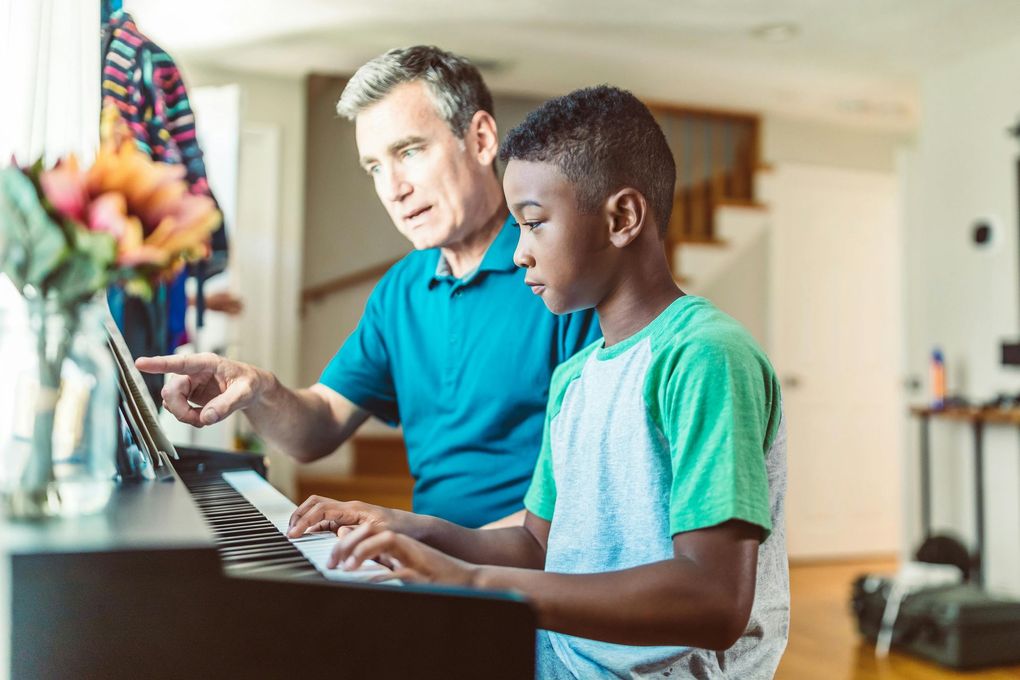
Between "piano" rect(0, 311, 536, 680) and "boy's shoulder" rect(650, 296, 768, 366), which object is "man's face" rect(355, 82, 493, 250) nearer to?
"boy's shoulder" rect(650, 296, 768, 366)

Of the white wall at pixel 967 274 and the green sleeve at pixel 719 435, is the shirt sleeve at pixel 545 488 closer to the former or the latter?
the green sleeve at pixel 719 435

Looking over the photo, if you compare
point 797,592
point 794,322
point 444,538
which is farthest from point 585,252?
point 794,322

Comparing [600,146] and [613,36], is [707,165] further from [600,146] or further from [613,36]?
[600,146]

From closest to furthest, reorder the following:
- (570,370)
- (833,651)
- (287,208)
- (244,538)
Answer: (244,538) < (570,370) < (833,651) < (287,208)

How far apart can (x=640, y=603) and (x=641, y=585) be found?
1 cm

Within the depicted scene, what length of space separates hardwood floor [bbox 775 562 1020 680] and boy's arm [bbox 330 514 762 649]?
2.40 m

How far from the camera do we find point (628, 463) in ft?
3.04

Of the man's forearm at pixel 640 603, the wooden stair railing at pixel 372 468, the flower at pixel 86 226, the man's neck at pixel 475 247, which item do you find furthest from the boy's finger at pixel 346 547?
the wooden stair railing at pixel 372 468

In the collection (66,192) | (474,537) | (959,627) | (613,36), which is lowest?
(959,627)

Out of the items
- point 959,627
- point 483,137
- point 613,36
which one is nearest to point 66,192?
point 483,137

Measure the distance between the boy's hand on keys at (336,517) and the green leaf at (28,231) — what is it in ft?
1.24

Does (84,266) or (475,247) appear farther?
(475,247)

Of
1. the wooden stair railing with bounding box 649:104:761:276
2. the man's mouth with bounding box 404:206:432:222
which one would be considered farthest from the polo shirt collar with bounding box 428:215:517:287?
the wooden stair railing with bounding box 649:104:761:276

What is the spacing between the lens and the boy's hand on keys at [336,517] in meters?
0.96
